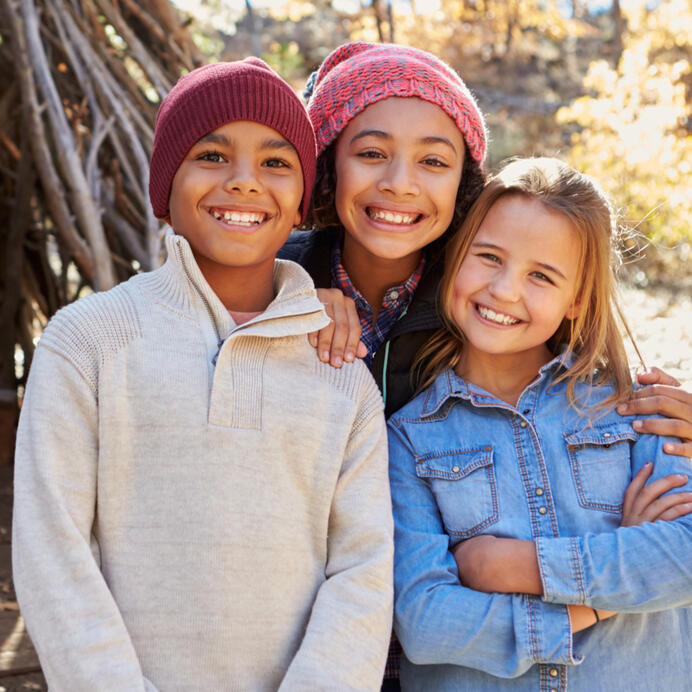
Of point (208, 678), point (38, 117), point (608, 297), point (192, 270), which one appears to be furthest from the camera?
point (38, 117)

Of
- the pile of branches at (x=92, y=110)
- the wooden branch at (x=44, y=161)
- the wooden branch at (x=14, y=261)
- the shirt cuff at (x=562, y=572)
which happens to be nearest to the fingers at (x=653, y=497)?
the shirt cuff at (x=562, y=572)

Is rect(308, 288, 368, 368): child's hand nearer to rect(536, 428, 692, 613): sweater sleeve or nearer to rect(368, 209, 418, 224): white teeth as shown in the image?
rect(368, 209, 418, 224): white teeth

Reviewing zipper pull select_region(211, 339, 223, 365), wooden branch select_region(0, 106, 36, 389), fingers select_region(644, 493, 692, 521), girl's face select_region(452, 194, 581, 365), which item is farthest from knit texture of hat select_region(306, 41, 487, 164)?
wooden branch select_region(0, 106, 36, 389)

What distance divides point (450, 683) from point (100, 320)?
100 cm

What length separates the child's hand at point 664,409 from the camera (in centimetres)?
179

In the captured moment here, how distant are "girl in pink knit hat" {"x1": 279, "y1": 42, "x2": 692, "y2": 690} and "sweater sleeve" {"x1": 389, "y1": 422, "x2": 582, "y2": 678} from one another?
1.38ft

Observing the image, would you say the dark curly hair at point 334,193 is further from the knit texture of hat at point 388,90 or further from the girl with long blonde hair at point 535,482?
the girl with long blonde hair at point 535,482

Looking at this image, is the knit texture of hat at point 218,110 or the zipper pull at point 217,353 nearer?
the zipper pull at point 217,353

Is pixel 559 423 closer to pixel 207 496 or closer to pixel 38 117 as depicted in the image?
pixel 207 496

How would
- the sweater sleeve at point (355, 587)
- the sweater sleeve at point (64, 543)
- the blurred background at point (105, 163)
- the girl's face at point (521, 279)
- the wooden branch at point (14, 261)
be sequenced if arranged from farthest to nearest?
the wooden branch at point (14, 261) < the blurred background at point (105, 163) < the girl's face at point (521, 279) < the sweater sleeve at point (355, 587) < the sweater sleeve at point (64, 543)

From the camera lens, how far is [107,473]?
1482 mm

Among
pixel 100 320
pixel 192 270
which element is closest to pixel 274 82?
pixel 192 270

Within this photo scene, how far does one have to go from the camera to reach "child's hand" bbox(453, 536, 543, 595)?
1617 mm

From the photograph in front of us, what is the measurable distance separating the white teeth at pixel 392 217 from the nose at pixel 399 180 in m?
0.05
